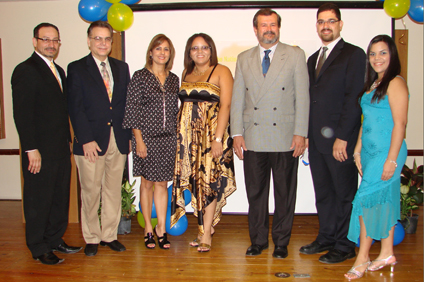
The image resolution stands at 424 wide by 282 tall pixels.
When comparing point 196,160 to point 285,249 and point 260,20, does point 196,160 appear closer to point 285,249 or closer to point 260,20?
point 285,249

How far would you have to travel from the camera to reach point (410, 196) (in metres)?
3.43

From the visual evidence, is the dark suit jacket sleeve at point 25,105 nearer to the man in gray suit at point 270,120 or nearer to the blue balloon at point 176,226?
the blue balloon at point 176,226

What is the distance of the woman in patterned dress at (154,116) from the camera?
2926mm

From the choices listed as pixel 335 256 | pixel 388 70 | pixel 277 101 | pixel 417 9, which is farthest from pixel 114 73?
pixel 417 9

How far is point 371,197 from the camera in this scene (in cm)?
246

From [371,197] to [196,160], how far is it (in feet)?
4.54

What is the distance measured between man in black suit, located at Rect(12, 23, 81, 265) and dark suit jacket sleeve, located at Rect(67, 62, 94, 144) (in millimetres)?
106

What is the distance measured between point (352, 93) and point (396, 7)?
1.34 m

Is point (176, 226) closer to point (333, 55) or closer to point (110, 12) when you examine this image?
point (333, 55)

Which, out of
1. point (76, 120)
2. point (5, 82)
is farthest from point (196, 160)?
point (5, 82)

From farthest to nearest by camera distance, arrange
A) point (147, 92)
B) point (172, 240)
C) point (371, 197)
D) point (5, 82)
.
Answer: point (5, 82) → point (172, 240) → point (147, 92) → point (371, 197)

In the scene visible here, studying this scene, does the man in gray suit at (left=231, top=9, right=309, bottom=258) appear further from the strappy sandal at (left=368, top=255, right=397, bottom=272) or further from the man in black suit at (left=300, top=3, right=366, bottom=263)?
the strappy sandal at (left=368, top=255, right=397, bottom=272)

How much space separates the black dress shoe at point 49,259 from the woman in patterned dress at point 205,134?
111cm

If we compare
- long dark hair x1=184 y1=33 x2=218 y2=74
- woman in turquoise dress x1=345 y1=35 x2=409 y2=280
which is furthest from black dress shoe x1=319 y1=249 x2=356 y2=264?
long dark hair x1=184 y1=33 x2=218 y2=74
